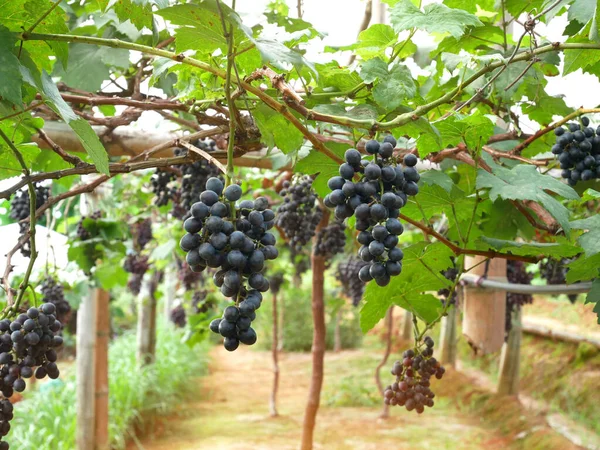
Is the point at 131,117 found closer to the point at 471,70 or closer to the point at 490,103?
the point at 471,70

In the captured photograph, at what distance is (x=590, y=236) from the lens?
113cm

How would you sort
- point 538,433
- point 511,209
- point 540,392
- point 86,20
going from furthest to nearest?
point 540,392 < point 538,433 < point 86,20 < point 511,209

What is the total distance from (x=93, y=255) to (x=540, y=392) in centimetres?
551

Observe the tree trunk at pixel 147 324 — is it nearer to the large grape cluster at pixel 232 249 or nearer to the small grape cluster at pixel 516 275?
the small grape cluster at pixel 516 275

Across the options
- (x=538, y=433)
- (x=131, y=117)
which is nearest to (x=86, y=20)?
(x=131, y=117)

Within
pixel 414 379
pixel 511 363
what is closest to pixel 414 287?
pixel 414 379

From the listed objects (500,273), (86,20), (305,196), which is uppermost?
(86,20)

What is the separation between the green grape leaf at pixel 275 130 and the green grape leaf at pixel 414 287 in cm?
42

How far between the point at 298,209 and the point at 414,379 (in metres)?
1.02

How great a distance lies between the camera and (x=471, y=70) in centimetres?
163

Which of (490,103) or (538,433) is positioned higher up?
(490,103)

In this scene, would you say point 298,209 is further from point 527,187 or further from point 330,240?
point 527,187

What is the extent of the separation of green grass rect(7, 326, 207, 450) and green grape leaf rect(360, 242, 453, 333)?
447 centimetres

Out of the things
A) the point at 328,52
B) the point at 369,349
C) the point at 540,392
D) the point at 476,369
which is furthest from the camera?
the point at 369,349
